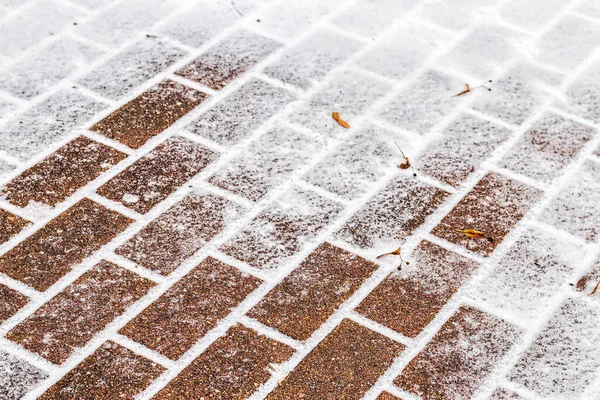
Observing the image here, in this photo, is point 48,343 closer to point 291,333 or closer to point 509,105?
point 291,333

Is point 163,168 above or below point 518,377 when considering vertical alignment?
above

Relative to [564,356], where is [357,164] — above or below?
above

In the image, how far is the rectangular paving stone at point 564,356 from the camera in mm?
3408

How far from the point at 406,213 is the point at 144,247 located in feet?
3.93

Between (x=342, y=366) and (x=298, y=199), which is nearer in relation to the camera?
(x=342, y=366)

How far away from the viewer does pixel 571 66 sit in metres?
5.17

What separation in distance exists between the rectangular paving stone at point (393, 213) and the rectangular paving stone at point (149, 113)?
3.77ft

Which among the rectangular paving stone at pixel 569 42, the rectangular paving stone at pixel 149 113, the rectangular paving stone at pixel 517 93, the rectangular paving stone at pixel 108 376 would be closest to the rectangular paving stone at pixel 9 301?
the rectangular paving stone at pixel 108 376

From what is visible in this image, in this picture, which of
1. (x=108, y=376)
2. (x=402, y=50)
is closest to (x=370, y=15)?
(x=402, y=50)

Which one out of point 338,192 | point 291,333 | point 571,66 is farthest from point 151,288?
point 571,66

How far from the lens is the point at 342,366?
135 inches

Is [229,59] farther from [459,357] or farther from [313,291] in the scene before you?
[459,357]

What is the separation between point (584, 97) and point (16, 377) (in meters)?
3.30

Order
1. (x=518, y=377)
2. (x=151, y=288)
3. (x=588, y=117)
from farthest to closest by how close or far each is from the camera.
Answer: (x=588, y=117) → (x=151, y=288) → (x=518, y=377)
